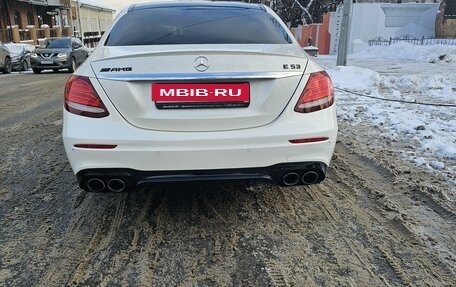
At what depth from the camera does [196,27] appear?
3.53 m

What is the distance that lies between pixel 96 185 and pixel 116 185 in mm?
142

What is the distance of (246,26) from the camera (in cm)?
360

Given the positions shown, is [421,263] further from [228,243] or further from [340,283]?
[228,243]

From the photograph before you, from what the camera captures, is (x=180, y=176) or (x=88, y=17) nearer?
(x=180, y=176)

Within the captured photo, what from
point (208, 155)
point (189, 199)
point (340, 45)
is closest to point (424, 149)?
point (189, 199)

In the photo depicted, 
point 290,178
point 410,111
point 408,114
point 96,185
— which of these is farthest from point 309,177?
point 410,111

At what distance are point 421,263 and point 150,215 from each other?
76.2 inches

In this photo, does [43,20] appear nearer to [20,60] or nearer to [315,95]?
[20,60]

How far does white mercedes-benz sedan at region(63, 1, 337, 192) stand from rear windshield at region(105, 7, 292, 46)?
0.37m

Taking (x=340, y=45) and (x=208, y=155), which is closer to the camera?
(x=208, y=155)

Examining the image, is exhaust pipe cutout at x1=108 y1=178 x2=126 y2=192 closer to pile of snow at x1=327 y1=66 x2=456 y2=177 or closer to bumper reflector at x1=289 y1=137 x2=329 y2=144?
bumper reflector at x1=289 y1=137 x2=329 y2=144

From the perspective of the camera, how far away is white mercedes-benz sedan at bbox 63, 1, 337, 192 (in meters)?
2.75

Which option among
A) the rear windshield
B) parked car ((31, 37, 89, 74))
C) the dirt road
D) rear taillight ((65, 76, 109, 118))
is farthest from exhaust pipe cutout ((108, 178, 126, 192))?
parked car ((31, 37, 89, 74))

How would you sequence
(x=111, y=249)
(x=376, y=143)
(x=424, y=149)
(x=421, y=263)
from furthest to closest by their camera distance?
1. (x=376, y=143)
2. (x=424, y=149)
3. (x=111, y=249)
4. (x=421, y=263)
